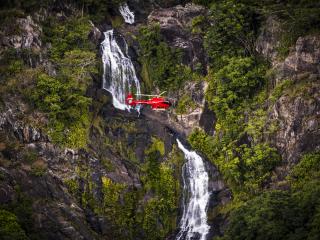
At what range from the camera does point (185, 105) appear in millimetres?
65375

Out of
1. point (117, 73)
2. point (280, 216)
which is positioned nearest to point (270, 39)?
point (117, 73)

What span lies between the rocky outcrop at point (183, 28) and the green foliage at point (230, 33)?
1.91 meters

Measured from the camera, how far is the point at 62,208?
55906 mm

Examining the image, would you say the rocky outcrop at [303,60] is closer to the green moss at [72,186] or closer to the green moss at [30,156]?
the green moss at [72,186]

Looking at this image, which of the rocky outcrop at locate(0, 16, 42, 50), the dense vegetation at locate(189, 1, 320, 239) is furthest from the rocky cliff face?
the rocky outcrop at locate(0, 16, 42, 50)

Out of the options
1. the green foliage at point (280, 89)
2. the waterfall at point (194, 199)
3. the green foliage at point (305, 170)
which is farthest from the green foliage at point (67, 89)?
the green foliage at point (305, 170)

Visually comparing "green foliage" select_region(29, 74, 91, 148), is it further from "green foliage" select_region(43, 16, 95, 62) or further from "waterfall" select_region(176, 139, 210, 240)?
"waterfall" select_region(176, 139, 210, 240)

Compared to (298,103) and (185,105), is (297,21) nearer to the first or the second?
(298,103)

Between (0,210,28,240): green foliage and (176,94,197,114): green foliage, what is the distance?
19.9 m

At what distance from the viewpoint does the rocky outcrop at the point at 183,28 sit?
217 ft

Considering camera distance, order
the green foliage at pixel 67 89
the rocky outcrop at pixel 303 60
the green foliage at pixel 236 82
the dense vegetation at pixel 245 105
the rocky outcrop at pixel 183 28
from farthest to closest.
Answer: the rocky outcrop at pixel 183 28 < the green foliage at pixel 236 82 < the green foliage at pixel 67 89 < the rocky outcrop at pixel 303 60 < the dense vegetation at pixel 245 105

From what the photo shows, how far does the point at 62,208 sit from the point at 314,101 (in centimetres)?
2063

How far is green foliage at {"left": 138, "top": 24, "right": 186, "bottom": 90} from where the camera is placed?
6594 centimetres

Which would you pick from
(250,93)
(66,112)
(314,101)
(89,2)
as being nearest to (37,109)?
(66,112)
